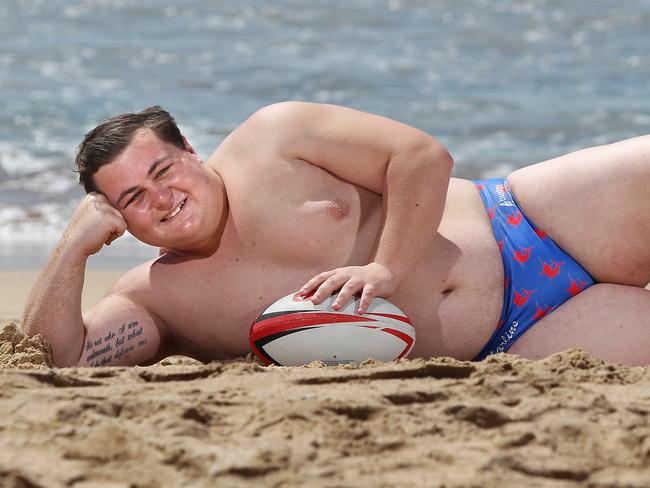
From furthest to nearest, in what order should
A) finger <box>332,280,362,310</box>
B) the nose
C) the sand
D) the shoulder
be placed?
the shoulder < the nose < finger <box>332,280,362,310</box> < the sand

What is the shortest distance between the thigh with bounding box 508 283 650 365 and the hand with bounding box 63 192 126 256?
1552 mm

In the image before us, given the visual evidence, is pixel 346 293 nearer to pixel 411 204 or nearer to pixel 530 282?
pixel 411 204

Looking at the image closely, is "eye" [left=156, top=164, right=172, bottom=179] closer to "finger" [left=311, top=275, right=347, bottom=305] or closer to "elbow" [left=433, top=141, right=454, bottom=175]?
"finger" [left=311, top=275, right=347, bottom=305]

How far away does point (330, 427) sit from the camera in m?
2.48

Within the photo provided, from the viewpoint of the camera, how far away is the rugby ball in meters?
3.47

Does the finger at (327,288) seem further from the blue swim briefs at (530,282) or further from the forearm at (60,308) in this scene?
the forearm at (60,308)

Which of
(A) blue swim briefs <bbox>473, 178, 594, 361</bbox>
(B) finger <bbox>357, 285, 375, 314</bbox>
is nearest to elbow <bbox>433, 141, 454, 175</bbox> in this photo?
(A) blue swim briefs <bbox>473, 178, 594, 361</bbox>

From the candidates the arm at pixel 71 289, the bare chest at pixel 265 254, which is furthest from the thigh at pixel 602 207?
the arm at pixel 71 289

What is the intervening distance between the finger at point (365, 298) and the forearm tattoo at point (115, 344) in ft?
2.99

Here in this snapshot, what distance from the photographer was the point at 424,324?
3.81m

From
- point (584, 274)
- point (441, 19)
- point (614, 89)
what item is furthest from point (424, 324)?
point (441, 19)

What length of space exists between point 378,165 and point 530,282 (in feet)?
2.39

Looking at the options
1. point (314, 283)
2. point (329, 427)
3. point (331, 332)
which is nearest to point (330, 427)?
point (329, 427)

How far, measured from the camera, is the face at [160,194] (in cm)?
374
